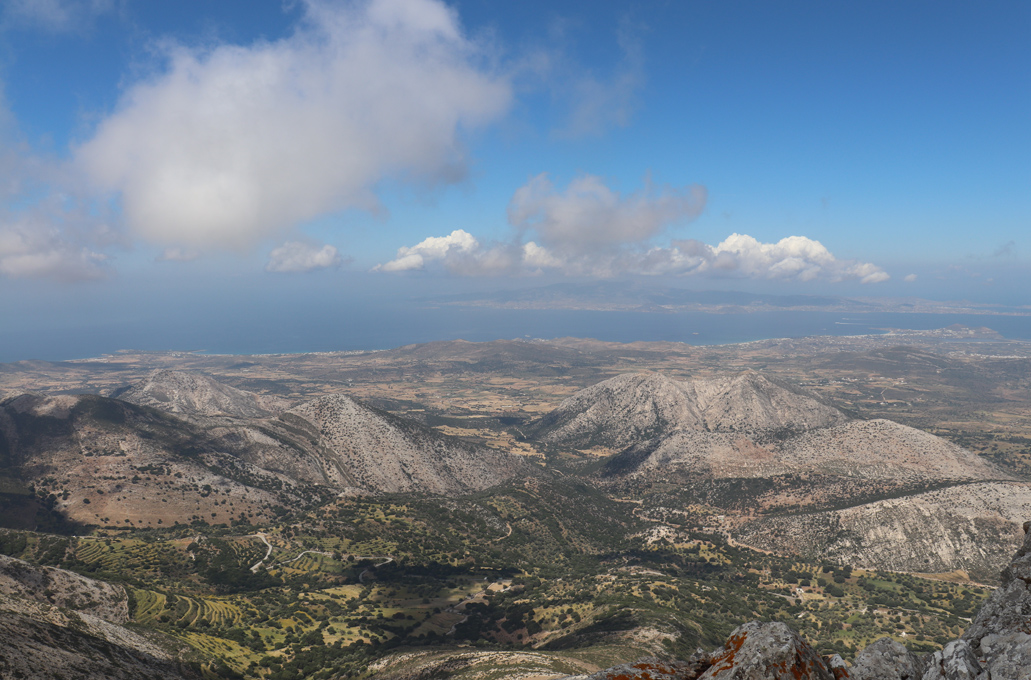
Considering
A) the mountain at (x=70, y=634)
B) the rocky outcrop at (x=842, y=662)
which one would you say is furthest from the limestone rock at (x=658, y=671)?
the mountain at (x=70, y=634)

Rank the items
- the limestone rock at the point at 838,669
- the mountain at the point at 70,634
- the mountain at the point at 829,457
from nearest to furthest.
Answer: the limestone rock at the point at 838,669, the mountain at the point at 70,634, the mountain at the point at 829,457

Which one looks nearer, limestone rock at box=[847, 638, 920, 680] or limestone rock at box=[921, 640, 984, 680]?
limestone rock at box=[921, 640, 984, 680]

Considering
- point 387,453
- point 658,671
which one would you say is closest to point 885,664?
point 658,671

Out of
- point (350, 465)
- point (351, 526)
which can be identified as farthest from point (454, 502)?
point (350, 465)

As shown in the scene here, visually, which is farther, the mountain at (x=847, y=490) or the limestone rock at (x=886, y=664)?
the mountain at (x=847, y=490)

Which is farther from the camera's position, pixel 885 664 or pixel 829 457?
pixel 829 457

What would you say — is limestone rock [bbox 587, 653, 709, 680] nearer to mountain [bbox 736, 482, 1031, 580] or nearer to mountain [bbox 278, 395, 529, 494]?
mountain [bbox 736, 482, 1031, 580]

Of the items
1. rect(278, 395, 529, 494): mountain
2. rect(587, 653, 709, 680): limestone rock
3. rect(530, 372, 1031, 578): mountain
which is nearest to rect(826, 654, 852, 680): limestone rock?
rect(587, 653, 709, 680): limestone rock

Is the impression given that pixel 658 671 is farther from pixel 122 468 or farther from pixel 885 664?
pixel 122 468

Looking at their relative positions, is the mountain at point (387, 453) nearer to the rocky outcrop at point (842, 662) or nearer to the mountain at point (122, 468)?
the mountain at point (122, 468)
